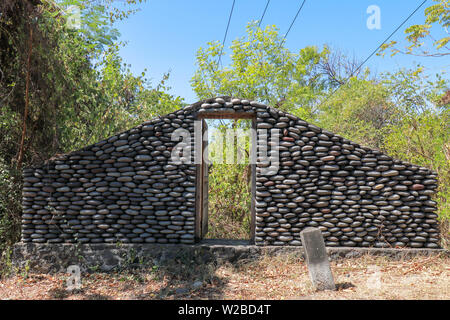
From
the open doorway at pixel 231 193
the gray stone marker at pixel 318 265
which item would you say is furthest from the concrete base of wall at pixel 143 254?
the open doorway at pixel 231 193

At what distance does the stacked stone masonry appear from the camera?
5797 mm

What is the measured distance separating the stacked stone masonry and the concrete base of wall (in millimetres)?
128

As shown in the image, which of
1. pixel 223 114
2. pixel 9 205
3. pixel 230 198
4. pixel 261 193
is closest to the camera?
pixel 261 193

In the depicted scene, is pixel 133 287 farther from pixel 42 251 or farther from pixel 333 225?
pixel 333 225

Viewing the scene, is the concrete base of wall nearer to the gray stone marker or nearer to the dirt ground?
the dirt ground

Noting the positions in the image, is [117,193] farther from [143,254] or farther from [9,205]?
[9,205]

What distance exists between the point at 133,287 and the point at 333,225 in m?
3.45

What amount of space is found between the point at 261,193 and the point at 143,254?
2.27 metres

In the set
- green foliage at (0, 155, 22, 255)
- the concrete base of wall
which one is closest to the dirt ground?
the concrete base of wall

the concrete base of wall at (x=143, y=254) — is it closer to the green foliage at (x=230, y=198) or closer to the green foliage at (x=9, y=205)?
the green foliage at (x=9, y=205)

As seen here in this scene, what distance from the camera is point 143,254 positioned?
574 centimetres

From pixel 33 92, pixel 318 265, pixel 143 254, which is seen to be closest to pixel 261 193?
pixel 318 265

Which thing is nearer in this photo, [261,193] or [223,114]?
[261,193]

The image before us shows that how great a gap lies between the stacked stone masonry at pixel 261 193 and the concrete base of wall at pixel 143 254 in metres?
0.13
